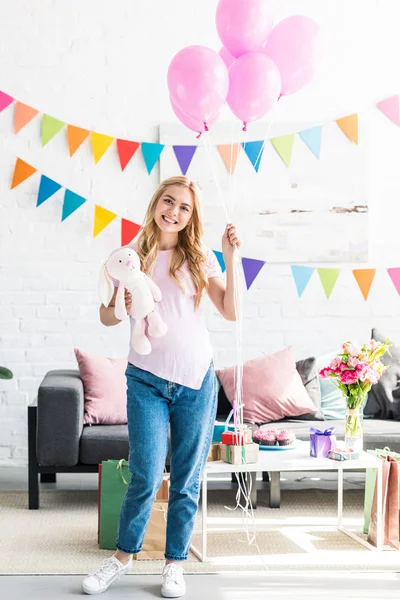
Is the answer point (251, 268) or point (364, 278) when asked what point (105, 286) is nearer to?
point (251, 268)

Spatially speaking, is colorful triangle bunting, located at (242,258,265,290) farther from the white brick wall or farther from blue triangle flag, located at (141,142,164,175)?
blue triangle flag, located at (141,142,164,175)

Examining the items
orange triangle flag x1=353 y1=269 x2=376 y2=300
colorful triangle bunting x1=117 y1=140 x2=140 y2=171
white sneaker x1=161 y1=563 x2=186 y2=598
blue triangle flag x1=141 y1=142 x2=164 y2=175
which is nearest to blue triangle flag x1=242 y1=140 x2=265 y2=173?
blue triangle flag x1=141 y1=142 x2=164 y2=175

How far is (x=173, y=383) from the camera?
2576 millimetres

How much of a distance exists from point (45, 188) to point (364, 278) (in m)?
1.78

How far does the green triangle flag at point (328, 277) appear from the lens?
472 cm

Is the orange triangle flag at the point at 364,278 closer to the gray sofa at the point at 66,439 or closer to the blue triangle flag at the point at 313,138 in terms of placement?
the blue triangle flag at the point at 313,138

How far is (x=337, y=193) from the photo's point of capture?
475cm

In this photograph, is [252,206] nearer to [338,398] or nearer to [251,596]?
[338,398]

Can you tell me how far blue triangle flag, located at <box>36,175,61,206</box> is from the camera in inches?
184

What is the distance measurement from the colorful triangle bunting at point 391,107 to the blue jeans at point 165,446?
103 inches

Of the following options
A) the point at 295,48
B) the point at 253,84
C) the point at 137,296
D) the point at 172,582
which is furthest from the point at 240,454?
the point at 295,48

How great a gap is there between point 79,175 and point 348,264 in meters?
1.53

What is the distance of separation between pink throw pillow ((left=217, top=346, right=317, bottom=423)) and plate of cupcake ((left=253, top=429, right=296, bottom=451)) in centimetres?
75

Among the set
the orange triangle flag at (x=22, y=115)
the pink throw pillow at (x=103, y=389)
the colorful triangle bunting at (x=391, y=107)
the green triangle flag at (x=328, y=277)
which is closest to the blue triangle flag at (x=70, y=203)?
the orange triangle flag at (x=22, y=115)
